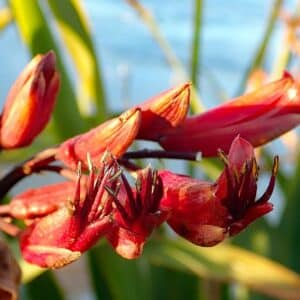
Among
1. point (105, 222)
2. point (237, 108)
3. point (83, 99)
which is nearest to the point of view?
point (105, 222)

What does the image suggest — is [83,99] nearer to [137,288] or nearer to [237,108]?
[137,288]

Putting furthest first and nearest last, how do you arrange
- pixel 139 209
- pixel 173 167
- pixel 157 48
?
pixel 157 48
pixel 173 167
pixel 139 209

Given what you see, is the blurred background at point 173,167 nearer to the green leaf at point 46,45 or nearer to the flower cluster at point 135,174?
the green leaf at point 46,45

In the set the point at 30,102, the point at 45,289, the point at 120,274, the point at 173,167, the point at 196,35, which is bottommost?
the point at 173,167

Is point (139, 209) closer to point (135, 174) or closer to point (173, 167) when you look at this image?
point (135, 174)

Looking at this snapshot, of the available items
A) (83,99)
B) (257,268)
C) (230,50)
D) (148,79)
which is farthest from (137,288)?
(230,50)

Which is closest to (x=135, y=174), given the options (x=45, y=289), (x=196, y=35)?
(x=196, y=35)
